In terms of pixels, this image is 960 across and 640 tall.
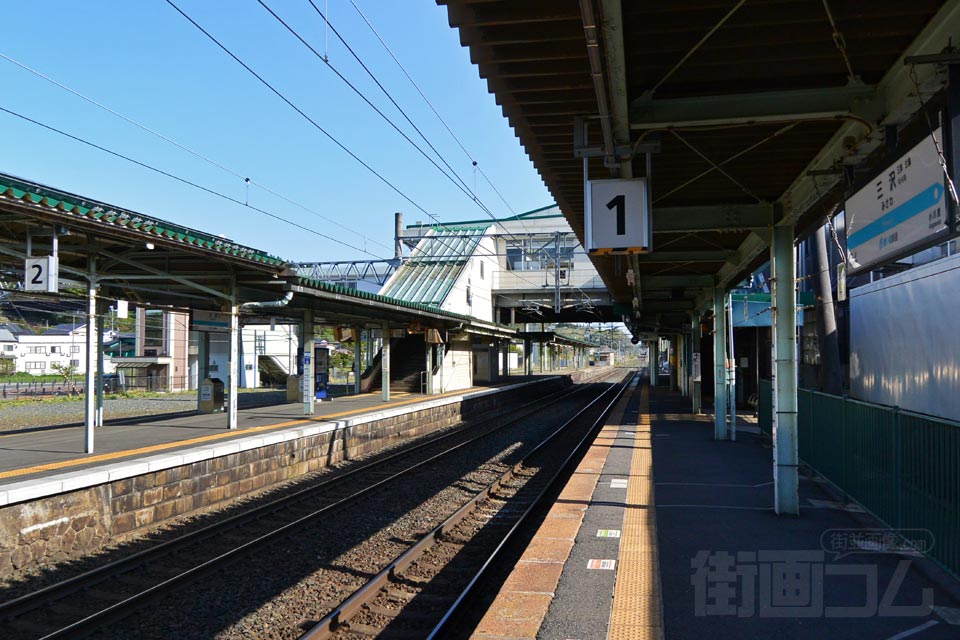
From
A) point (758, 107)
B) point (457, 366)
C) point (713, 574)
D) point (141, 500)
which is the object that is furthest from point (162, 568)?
point (457, 366)

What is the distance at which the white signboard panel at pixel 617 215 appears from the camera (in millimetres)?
5727

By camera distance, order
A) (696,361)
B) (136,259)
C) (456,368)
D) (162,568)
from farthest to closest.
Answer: (456,368)
(696,361)
(136,259)
(162,568)

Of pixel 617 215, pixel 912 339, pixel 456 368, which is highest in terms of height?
pixel 617 215

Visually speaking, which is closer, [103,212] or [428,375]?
[103,212]

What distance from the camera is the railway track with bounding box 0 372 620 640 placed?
5.68 metres

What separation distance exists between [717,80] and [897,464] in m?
3.74

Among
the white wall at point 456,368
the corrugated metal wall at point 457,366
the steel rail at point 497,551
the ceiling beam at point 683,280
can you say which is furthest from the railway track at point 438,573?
the corrugated metal wall at point 457,366

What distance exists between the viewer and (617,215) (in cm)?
586

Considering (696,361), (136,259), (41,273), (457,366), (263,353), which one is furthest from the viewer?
(263,353)

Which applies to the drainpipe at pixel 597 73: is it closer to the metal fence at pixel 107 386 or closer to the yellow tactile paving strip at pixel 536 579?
the yellow tactile paving strip at pixel 536 579

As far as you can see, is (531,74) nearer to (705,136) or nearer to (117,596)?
(705,136)

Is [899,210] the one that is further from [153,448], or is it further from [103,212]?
[153,448]

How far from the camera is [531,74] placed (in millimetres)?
5094

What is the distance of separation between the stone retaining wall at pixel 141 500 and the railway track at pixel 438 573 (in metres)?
3.68
